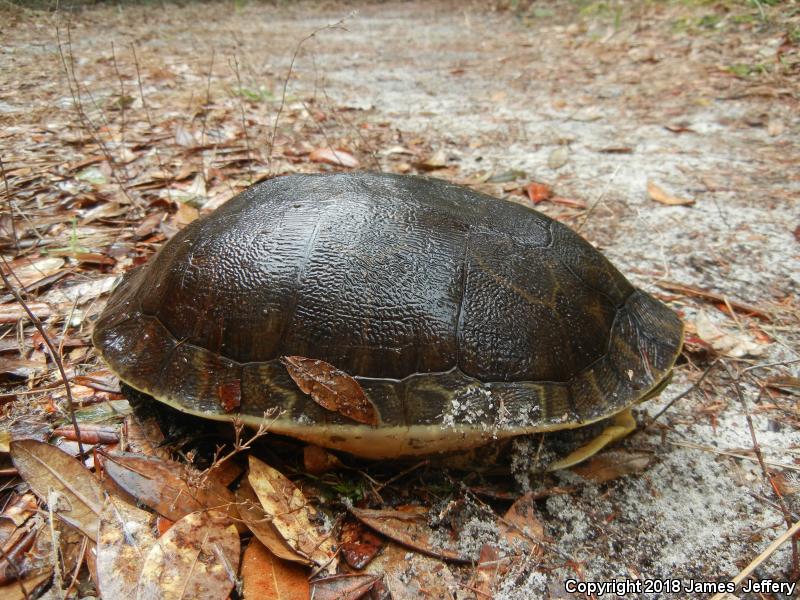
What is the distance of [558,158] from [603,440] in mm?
2806

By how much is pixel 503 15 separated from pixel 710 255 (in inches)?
366

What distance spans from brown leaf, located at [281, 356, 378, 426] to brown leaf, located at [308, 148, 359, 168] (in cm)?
253

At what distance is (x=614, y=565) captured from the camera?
155 cm

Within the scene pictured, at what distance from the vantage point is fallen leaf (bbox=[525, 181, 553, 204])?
11.4 ft

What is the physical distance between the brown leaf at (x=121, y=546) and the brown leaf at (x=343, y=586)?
480 millimetres

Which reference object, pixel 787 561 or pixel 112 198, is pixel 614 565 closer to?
pixel 787 561

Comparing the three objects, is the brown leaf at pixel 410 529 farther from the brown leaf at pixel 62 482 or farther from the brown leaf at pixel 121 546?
the brown leaf at pixel 62 482

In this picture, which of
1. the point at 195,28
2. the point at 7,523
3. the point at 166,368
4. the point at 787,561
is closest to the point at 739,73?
the point at 787,561

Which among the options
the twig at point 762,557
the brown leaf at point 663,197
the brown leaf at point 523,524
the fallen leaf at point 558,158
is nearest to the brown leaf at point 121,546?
the brown leaf at point 523,524

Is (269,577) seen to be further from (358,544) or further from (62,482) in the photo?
(62,482)

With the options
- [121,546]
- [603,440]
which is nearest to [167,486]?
[121,546]

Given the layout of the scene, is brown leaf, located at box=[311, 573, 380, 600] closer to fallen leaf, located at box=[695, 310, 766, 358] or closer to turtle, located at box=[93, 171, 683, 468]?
turtle, located at box=[93, 171, 683, 468]

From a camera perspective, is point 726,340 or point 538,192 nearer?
point 726,340

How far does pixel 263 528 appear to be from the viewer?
1.55m
